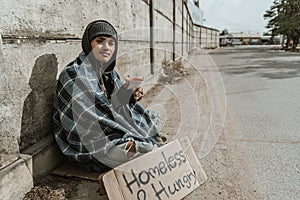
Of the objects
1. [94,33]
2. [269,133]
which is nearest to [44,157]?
[94,33]

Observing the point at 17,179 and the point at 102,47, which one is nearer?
the point at 17,179

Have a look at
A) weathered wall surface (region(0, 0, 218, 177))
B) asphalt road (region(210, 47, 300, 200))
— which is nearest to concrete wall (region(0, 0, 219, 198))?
weathered wall surface (region(0, 0, 218, 177))

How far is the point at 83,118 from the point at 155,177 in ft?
2.00

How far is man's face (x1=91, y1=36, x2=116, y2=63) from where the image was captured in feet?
5.78

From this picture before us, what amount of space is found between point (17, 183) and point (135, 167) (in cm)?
70

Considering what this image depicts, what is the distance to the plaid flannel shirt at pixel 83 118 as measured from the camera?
160 cm

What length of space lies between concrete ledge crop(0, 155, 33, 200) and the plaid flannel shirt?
0.28 metres

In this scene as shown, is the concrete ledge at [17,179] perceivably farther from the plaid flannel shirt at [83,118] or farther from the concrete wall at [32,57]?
the plaid flannel shirt at [83,118]

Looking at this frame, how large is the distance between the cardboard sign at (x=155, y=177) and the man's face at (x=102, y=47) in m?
0.79

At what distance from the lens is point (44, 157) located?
1676 mm

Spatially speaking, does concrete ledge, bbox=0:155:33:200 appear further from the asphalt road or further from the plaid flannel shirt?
the asphalt road

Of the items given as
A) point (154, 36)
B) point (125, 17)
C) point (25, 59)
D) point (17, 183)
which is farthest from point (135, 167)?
point (154, 36)

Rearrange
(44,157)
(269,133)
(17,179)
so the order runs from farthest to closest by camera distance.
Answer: (269,133) < (44,157) < (17,179)

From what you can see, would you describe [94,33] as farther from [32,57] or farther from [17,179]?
[17,179]
